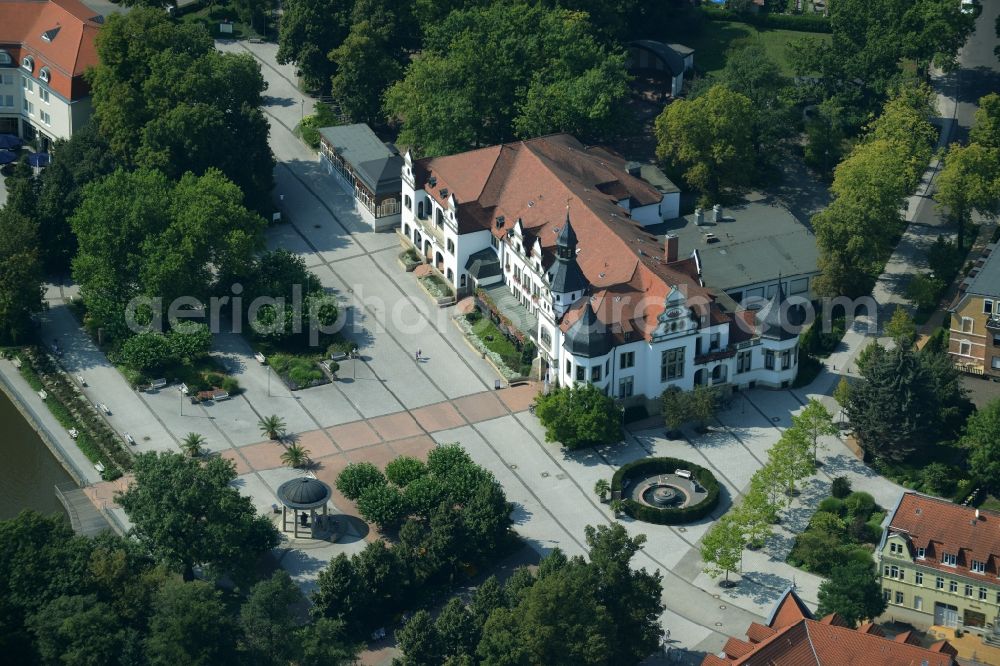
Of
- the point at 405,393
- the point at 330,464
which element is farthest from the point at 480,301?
the point at 330,464

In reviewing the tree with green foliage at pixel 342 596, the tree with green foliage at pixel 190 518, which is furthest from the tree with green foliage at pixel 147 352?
the tree with green foliage at pixel 342 596

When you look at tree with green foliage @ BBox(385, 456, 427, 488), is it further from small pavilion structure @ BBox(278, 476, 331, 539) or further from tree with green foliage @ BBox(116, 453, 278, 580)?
tree with green foliage @ BBox(116, 453, 278, 580)

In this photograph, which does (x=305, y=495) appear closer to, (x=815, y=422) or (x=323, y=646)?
(x=323, y=646)

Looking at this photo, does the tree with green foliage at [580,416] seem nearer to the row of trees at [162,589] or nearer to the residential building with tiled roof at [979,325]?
the row of trees at [162,589]

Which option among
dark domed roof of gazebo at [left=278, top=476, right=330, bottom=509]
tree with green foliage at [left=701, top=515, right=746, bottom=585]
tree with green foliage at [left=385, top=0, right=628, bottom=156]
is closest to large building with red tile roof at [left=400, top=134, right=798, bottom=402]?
tree with green foliage at [left=385, top=0, right=628, bottom=156]

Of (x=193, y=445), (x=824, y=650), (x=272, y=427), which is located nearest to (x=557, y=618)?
(x=824, y=650)
